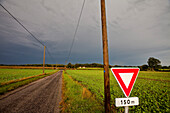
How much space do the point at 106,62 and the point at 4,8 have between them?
11070 millimetres

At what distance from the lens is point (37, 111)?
392cm

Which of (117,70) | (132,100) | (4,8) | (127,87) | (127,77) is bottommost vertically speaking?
(132,100)

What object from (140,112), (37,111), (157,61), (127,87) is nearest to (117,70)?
Answer: (127,87)

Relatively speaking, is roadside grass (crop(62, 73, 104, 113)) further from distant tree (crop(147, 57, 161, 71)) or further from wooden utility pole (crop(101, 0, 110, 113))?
distant tree (crop(147, 57, 161, 71))

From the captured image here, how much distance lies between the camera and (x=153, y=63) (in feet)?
303

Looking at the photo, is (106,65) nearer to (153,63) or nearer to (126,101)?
(126,101)

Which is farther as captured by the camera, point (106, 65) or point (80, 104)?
point (80, 104)

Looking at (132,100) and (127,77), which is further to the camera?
(127,77)

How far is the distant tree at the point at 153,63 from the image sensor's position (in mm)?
90181

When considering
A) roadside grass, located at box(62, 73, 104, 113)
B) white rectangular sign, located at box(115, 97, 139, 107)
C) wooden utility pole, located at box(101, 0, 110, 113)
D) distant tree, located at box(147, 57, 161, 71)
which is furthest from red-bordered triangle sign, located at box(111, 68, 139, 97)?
distant tree, located at box(147, 57, 161, 71)

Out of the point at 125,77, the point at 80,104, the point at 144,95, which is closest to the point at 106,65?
the point at 125,77

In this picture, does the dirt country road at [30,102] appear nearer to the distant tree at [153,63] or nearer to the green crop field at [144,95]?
the green crop field at [144,95]

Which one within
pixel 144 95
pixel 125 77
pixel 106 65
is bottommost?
pixel 144 95

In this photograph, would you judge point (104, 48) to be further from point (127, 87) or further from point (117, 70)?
point (127, 87)
